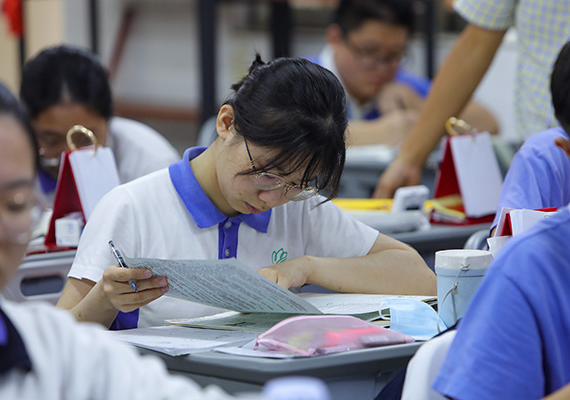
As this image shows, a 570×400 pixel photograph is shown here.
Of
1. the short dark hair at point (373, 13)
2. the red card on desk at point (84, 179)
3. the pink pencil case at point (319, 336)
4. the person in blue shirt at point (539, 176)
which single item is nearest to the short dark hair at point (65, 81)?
the red card on desk at point (84, 179)

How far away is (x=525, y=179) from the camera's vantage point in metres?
1.63

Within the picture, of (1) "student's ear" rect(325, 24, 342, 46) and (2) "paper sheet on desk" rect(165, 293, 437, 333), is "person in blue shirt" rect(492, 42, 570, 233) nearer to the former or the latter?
(2) "paper sheet on desk" rect(165, 293, 437, 333)

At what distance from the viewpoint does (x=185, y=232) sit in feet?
4.86

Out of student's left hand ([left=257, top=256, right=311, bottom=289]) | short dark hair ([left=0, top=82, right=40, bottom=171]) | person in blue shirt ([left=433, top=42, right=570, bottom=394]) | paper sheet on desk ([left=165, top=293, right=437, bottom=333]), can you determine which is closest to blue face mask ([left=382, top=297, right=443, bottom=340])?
paper sheet on desk ([left=165, top=293, right=437, bottom=333])

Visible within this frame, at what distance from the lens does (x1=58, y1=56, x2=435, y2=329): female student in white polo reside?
134 centimetres

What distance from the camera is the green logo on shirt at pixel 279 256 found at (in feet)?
5.13

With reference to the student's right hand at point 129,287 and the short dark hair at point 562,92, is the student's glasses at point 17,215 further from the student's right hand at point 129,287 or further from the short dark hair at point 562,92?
the short dark hair at point 562,92

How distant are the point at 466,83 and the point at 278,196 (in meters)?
1.18

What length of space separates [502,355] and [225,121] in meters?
0.71

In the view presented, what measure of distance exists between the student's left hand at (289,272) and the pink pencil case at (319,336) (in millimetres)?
243

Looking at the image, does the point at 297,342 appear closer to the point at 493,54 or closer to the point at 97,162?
the point at 97,162

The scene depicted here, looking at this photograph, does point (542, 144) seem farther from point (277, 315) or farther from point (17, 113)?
point (17, 113)

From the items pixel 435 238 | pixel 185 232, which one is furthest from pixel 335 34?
pixel 185 232

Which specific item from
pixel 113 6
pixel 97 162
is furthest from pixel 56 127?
pixel 113 6
